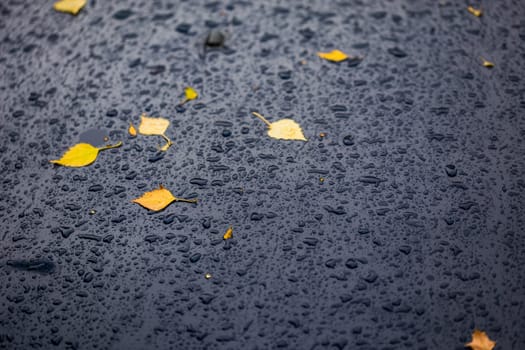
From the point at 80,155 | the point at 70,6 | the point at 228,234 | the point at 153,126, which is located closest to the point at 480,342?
the point at 228,234

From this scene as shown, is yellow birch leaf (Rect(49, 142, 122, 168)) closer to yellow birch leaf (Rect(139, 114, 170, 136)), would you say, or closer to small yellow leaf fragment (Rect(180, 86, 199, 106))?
yellow birch leaf (Rect(139, 114, 170, 136))

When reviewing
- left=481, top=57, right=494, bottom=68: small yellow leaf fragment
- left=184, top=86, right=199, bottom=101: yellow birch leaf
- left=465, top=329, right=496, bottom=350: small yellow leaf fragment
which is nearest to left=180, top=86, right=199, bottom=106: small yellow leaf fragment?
left=184, top=86, right=199, bottom=101: yellow birch leaf

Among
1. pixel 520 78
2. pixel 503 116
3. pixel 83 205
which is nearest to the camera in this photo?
pixel 83 205

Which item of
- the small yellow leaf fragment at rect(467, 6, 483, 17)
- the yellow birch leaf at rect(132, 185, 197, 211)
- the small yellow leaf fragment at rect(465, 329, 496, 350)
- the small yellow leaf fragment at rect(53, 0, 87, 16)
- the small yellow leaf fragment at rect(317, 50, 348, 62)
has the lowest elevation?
the small yellow leaf fragment at rect(465, 329, 496, 350)

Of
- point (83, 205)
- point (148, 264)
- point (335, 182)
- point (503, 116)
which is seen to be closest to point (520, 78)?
point (503, 116)

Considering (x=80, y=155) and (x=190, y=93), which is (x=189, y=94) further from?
(x=80, y=155)

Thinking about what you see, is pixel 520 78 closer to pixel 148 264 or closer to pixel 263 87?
pixel 263 87
